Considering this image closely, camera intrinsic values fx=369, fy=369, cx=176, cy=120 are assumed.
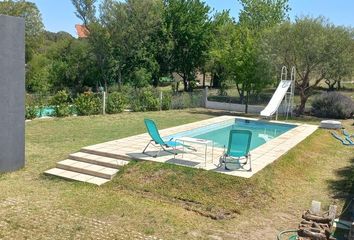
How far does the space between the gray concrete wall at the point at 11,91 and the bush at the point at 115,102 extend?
11.8 metres

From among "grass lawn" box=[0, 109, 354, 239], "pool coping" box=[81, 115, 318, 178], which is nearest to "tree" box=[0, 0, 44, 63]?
"pool coping" box=[81, 115, 318, 178]

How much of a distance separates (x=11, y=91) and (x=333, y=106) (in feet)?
62.9

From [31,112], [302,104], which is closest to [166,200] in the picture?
[31,112]

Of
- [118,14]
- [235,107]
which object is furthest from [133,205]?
[118,14]

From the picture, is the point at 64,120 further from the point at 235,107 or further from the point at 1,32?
the point at 235,107

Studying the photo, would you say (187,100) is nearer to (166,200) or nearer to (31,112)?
A: (31,112)

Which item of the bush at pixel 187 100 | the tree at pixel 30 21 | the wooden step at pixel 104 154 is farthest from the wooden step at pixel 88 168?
the tree at pixel 30 21

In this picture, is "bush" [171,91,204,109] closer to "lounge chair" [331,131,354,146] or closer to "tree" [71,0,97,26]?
"lounge chair" [331,131,354,146]

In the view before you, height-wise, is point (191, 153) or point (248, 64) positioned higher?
point (248, 64)

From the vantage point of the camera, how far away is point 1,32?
8.21m

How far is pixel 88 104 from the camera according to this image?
774 inches

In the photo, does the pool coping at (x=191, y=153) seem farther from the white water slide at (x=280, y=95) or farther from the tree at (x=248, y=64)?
the tree at (x=248, y=64)

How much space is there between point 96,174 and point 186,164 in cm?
217

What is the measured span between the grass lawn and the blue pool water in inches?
147
